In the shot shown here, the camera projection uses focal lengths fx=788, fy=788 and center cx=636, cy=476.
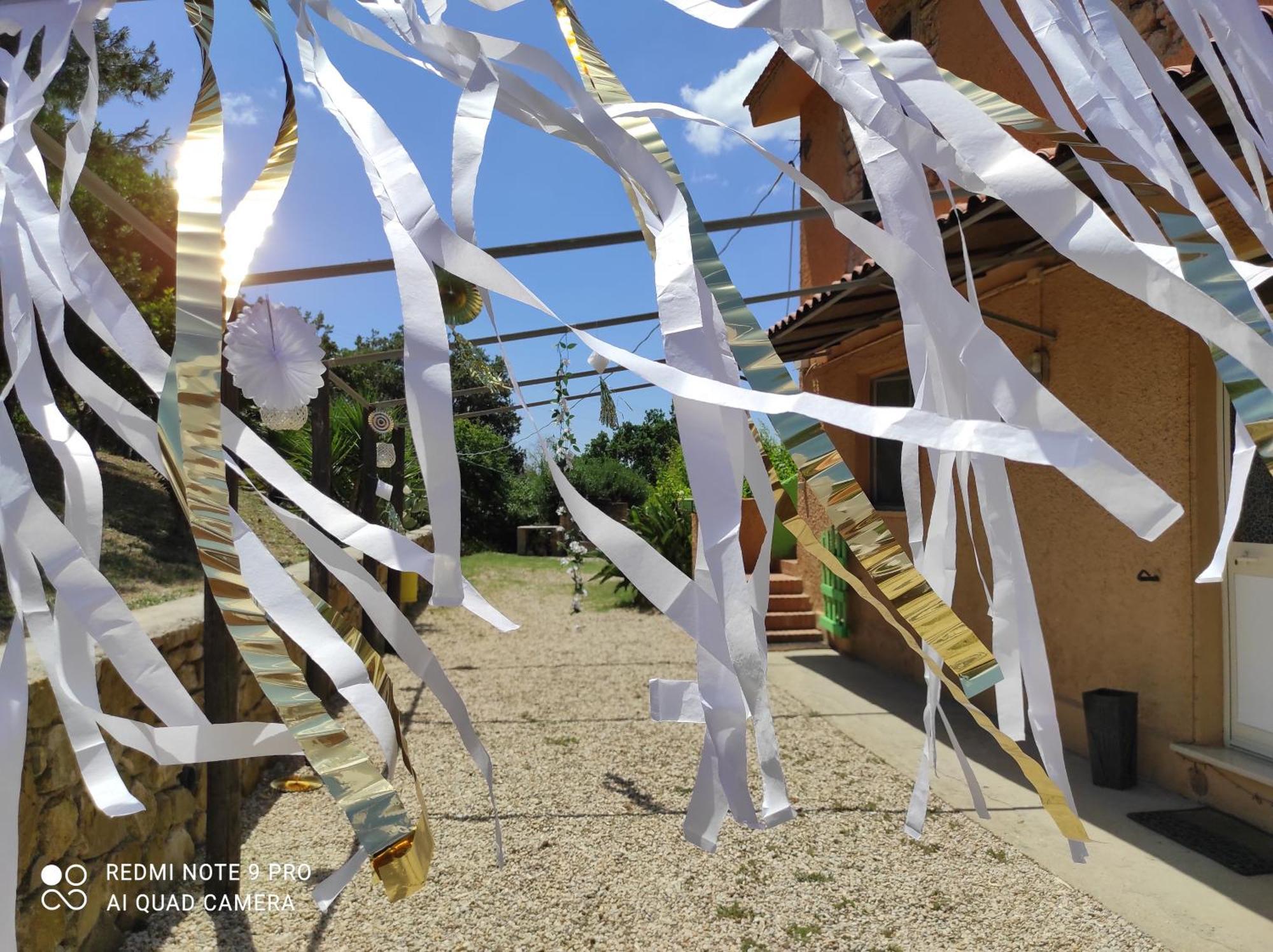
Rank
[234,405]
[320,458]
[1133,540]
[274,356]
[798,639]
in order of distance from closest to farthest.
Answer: [274,356]
[234,405]
[1133,540]
[320,458]
[798,639]

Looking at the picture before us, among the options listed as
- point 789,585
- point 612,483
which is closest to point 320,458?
point 789,585

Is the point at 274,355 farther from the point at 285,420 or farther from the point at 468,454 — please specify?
the point at 468,454

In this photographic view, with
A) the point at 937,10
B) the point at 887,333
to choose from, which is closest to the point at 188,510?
the point at 887,333

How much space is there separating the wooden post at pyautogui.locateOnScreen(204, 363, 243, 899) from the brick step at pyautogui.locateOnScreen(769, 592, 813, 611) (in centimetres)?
541

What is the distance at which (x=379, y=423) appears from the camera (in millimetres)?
5973

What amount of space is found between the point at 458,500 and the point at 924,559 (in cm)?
34

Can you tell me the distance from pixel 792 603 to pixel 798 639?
1.24 ft

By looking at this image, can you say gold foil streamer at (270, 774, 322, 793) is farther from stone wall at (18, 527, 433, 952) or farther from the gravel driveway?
stone wall at (18, 527, 433, 952)

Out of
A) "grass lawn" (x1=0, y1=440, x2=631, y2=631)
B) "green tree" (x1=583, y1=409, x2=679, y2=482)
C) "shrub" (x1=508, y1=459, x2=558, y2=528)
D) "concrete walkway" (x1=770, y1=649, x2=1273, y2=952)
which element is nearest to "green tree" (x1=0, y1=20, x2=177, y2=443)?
"grass lawn" (x1=0, y1=440, x2=631, y2=631)

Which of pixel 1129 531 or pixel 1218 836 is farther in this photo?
pixel 1129 531

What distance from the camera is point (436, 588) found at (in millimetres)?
449

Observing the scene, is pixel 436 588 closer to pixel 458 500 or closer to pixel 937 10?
pixel 458 500

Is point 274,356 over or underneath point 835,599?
over

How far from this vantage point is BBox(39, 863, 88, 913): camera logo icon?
6.64 ft
